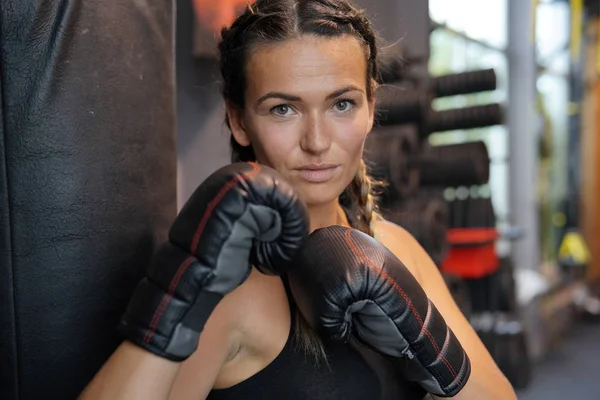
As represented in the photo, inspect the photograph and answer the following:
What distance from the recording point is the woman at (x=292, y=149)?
2.82 ft

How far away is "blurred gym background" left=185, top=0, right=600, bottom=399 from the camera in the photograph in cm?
142

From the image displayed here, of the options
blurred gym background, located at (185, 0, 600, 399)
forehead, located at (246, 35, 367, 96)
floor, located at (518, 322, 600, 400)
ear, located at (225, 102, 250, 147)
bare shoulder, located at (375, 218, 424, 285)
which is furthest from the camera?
floor, located at (518, 322, 600, 400)

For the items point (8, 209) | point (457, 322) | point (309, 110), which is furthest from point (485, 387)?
point (8, 209)

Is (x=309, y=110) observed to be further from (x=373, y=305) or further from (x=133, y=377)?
(x=133, y=377)

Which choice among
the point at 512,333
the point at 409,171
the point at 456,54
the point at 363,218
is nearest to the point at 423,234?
the point at 409,171

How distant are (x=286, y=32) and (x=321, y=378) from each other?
51cm

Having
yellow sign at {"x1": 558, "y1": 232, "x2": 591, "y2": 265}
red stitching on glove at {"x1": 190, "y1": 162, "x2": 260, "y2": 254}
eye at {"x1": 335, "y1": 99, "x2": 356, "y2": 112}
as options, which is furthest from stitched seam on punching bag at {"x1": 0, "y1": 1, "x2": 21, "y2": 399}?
yellow sign at {"x1": 558, "y1": 232, "x2": 591, "y2": 265}

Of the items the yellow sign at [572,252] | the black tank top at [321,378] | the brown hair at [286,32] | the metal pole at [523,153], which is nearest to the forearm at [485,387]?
the black tank top at [321,378]

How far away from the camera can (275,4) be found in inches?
38.0

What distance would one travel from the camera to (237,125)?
3.35 ft

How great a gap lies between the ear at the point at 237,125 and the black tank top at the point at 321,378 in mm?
274

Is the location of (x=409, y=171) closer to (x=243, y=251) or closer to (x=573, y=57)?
(x=243, y=251)

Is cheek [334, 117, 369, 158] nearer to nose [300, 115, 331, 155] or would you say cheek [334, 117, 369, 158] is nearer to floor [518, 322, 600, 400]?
nose [300, 115, 331, 155]

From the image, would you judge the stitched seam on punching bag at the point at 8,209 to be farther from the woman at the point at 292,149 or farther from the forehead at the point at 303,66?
the forehead at the point at 303,66
